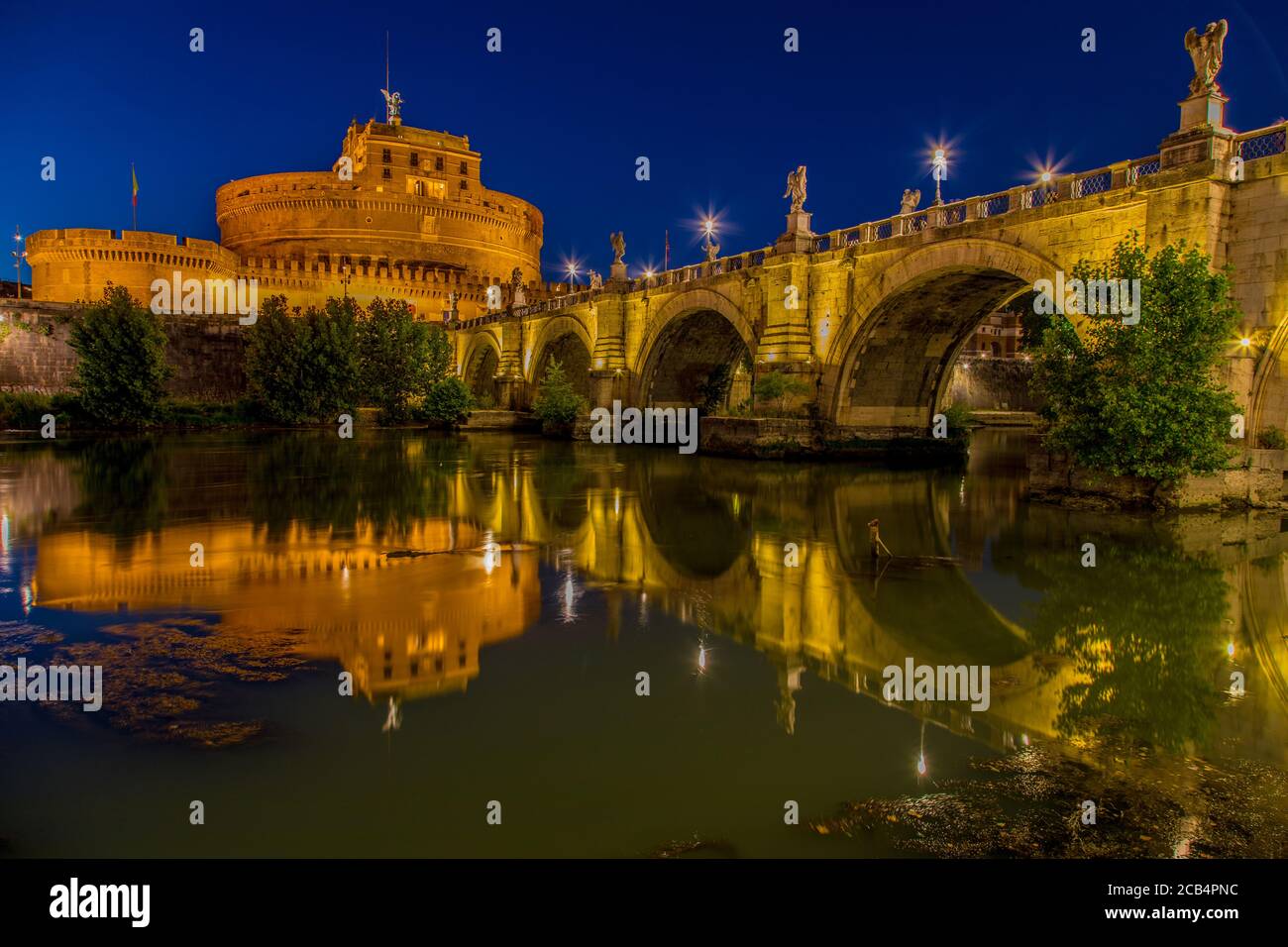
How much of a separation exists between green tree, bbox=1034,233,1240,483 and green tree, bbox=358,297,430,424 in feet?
116

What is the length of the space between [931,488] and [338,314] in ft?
111

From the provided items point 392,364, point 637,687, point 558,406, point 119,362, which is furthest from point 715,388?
point 637,687

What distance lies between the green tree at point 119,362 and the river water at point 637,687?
24928 millimetres

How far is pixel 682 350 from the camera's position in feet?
117

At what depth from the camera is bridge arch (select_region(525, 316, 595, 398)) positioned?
43572 mm

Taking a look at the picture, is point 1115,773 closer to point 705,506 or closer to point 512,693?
point 512,693

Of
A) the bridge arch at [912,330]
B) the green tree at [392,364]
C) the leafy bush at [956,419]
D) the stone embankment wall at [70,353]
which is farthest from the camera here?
the green tree at [392,364]

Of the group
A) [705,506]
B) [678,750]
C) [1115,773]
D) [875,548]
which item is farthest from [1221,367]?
[678,750]

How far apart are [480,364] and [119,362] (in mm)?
25301

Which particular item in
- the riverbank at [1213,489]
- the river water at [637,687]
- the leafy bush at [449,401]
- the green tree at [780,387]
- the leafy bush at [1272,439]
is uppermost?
the leafy bush at [449,401]

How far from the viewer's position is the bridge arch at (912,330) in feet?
69.2

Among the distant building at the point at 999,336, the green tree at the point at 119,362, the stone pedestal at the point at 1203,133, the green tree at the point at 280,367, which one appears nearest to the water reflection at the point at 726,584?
the stone pedestal at the point at 1203,133

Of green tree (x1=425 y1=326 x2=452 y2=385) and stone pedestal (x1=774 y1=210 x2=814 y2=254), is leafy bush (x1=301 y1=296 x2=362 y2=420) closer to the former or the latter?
green tree (x1=425 y1=326 x2=452 y2=385)

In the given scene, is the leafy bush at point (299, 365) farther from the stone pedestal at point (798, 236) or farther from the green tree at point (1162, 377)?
the green tree at point (1162, 377)
